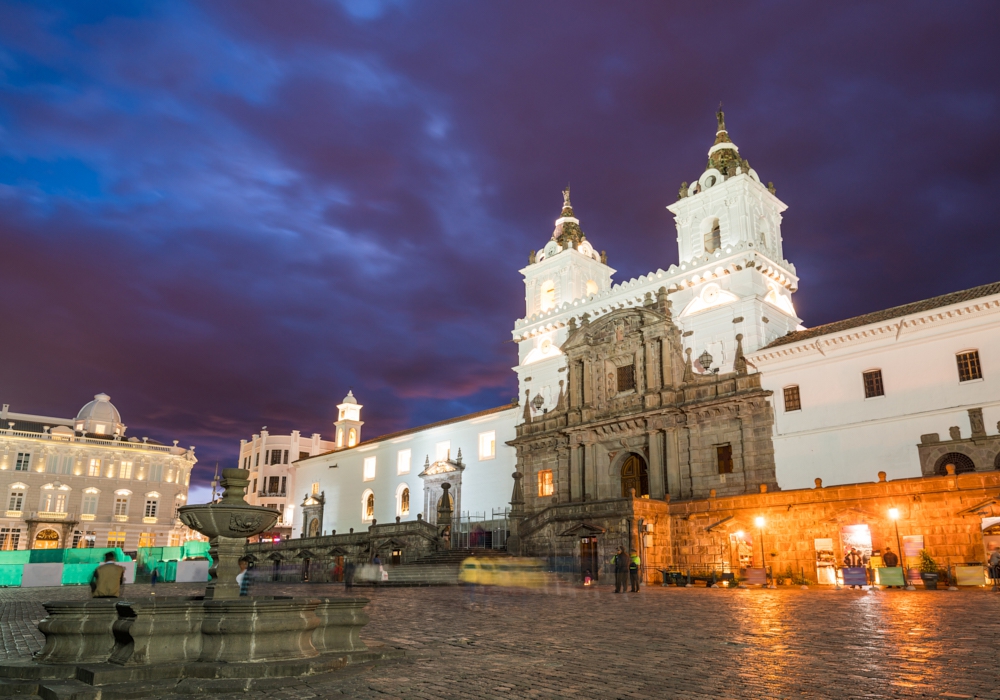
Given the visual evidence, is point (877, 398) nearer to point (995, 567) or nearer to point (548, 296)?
point (995, 567)

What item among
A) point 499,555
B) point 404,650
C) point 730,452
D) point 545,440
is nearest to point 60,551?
point 499,555

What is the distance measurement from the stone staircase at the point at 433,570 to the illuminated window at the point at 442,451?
15218mm

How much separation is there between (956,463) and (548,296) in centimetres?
2764

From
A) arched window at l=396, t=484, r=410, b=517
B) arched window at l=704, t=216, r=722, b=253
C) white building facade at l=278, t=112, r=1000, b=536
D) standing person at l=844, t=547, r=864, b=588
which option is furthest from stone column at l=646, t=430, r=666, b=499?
arched window at l=396, t=484, r=410, b=517

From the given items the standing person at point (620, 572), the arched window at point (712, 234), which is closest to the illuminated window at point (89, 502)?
the arched window at point (712, 234)

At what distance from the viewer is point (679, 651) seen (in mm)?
10602

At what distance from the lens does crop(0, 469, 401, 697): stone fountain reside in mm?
8977

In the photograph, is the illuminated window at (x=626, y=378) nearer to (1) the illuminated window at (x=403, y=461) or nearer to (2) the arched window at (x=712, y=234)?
(2) the arched window at (x=712, y=234)

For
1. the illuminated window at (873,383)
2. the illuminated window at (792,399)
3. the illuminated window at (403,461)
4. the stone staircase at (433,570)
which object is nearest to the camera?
the illuminated window at (873,383)

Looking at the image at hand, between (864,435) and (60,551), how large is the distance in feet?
142

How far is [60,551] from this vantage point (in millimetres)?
42562

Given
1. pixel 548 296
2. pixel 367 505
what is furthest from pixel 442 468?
pixel 548 296

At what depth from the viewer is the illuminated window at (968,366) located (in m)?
29.4

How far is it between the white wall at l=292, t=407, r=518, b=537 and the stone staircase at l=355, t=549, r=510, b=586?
32.9 ft
